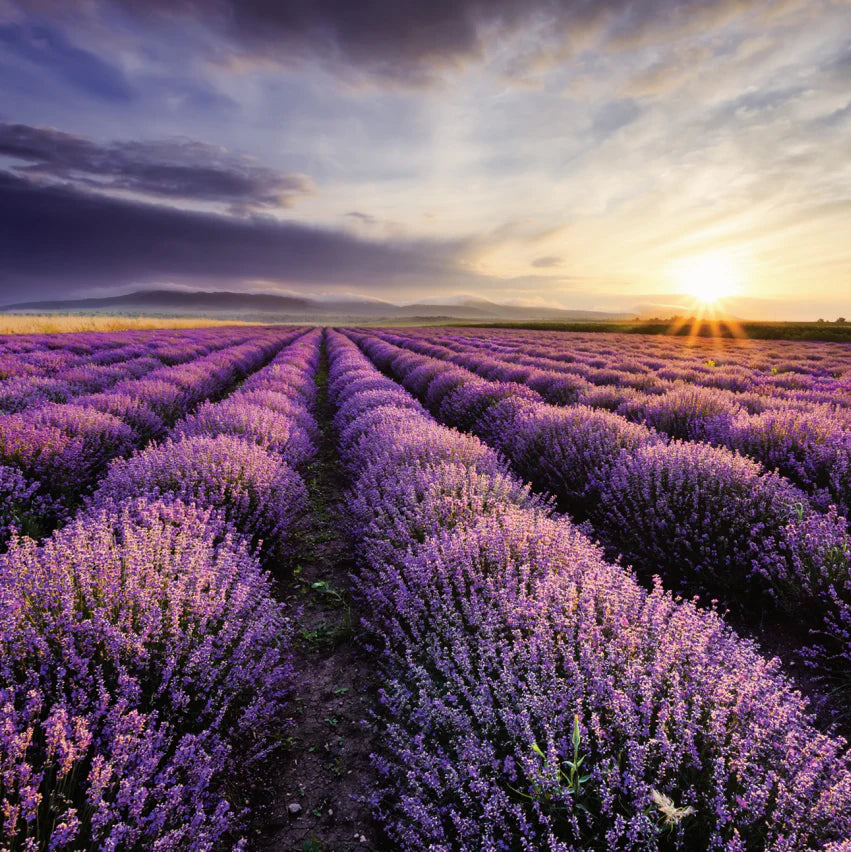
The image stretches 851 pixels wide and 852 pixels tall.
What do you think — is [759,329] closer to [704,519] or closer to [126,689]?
[704,519]

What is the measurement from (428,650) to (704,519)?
2519 mm

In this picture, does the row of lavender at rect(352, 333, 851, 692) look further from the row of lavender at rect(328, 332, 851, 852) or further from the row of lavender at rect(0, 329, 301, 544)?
the row of lavender at rect(0, 329, 301, 544)

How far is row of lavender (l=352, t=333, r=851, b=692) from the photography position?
2.66 meters

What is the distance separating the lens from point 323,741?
2.25 meters

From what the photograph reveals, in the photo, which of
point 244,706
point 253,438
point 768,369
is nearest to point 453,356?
point 768,369

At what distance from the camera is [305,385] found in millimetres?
9195

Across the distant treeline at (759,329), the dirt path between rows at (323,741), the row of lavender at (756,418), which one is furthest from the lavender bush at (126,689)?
the distant treeline at (759,329)

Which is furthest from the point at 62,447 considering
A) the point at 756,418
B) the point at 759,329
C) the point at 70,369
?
the point at 759,329

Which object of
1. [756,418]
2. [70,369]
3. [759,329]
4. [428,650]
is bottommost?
[428,650]

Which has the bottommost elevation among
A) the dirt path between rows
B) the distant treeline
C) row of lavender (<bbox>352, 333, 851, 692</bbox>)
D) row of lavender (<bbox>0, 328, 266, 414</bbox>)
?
the dirt path between rows

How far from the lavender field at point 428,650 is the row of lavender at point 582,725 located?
0.01 m

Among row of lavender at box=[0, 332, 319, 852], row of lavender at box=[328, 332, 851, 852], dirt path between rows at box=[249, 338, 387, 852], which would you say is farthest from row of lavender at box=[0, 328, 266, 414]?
row of lavender at box=[328, 332, 851, 852]

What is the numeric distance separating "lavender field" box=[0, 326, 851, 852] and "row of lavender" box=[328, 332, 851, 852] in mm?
13

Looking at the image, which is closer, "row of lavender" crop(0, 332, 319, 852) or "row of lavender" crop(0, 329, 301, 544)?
"row of lavender" crop(0, 332, 319, 852)
